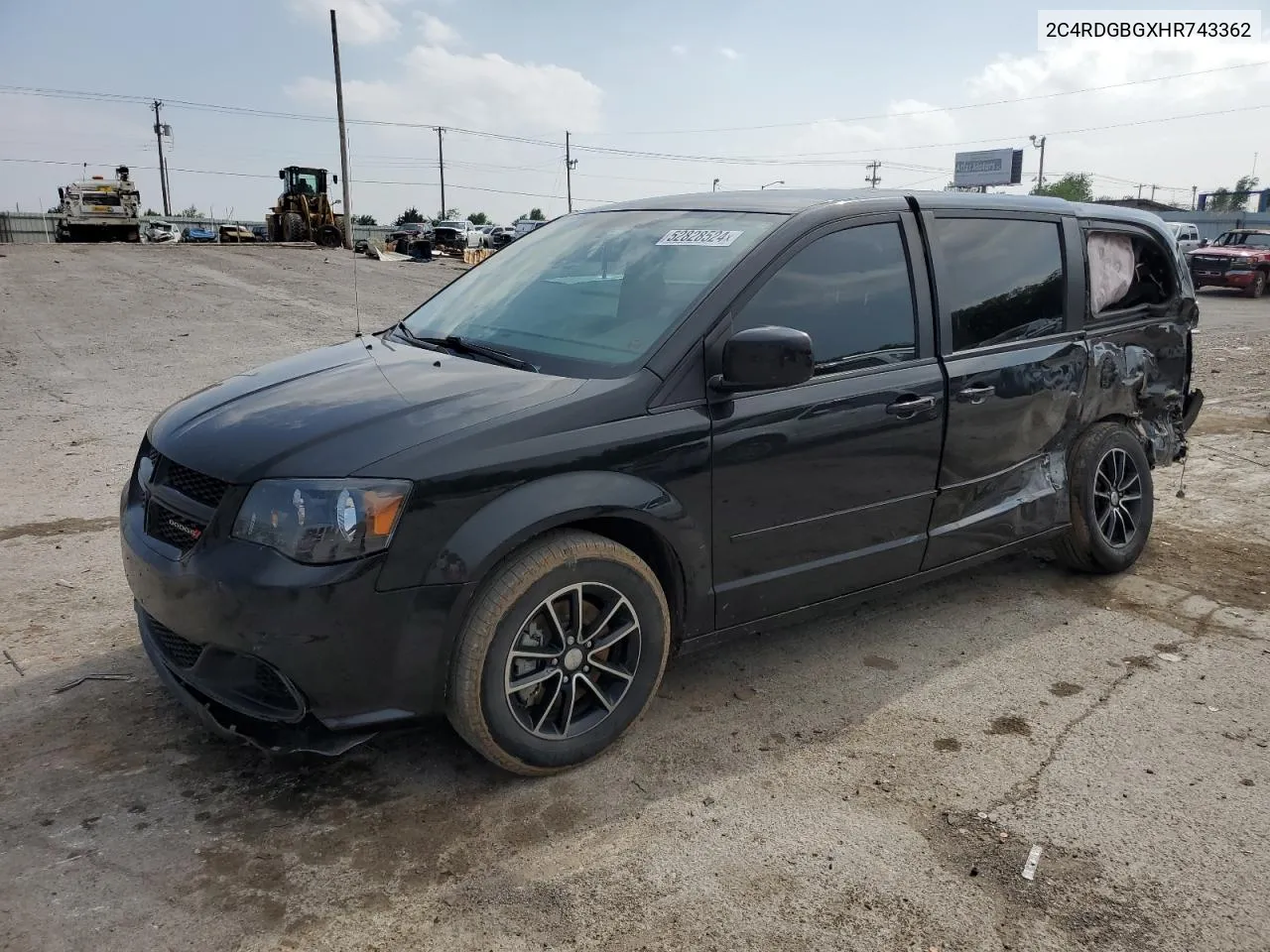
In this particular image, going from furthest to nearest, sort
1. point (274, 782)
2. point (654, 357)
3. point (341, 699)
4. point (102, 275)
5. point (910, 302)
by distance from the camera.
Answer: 1. point (102, 275)
2. point (910, 302)
3. point (654, 357)
4. point (274, 782)
5. point (341, 699)

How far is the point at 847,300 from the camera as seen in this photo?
141 inches

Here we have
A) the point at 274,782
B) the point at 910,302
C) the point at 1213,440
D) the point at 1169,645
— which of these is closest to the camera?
the point at 274,782

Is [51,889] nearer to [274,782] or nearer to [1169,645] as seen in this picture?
[274,782]

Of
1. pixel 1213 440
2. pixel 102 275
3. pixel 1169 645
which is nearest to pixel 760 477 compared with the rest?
pixel 1169 645

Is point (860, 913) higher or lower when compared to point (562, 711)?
lower

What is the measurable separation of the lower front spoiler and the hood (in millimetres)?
680

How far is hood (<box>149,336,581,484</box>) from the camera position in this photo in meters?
2.69

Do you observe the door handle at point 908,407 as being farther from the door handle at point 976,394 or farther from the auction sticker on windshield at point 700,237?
the auction sticker on windshield at point 700,237

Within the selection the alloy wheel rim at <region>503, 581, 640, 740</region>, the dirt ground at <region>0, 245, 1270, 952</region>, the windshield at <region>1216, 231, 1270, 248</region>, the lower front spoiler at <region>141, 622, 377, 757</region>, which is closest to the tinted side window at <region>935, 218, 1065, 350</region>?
the dirt ground at <region>0, 245, 1270, 952</region>

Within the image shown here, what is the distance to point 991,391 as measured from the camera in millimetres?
3945

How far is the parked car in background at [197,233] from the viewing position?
46750mm

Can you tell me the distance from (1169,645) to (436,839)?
123 inches

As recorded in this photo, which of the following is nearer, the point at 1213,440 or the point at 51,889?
the point at 51,889

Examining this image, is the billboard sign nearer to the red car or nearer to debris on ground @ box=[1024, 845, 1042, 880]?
the red car
